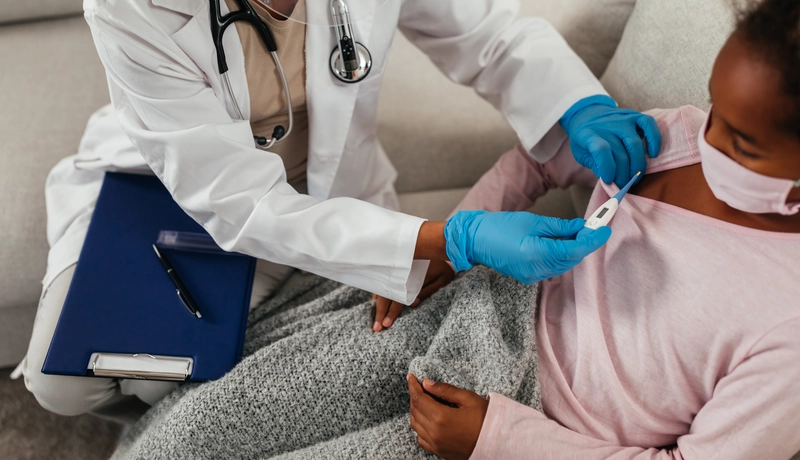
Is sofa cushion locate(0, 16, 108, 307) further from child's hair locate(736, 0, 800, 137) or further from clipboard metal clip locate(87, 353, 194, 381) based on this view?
child's hair locate(736, 0, 800, 137)

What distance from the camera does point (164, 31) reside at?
0.80 m

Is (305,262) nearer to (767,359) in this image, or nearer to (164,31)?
(164,31)

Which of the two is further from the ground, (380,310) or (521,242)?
(521,242)

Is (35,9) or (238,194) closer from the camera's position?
(238,194)

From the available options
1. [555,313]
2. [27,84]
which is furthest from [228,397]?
[27,84]

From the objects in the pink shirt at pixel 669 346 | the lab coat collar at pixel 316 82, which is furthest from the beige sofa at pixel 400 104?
the lab coat collar at pixel 316 82

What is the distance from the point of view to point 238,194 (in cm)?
86

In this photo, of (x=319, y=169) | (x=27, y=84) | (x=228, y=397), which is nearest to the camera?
(x=228, y=397)

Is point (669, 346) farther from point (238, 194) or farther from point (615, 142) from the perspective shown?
point (238, 194)

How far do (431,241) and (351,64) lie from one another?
13.1 inches

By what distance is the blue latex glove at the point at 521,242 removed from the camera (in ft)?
2.47

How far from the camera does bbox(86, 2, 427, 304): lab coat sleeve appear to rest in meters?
0.83

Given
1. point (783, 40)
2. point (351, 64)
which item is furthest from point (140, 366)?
point (783, 40)

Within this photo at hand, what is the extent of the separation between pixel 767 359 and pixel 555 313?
0.31m
